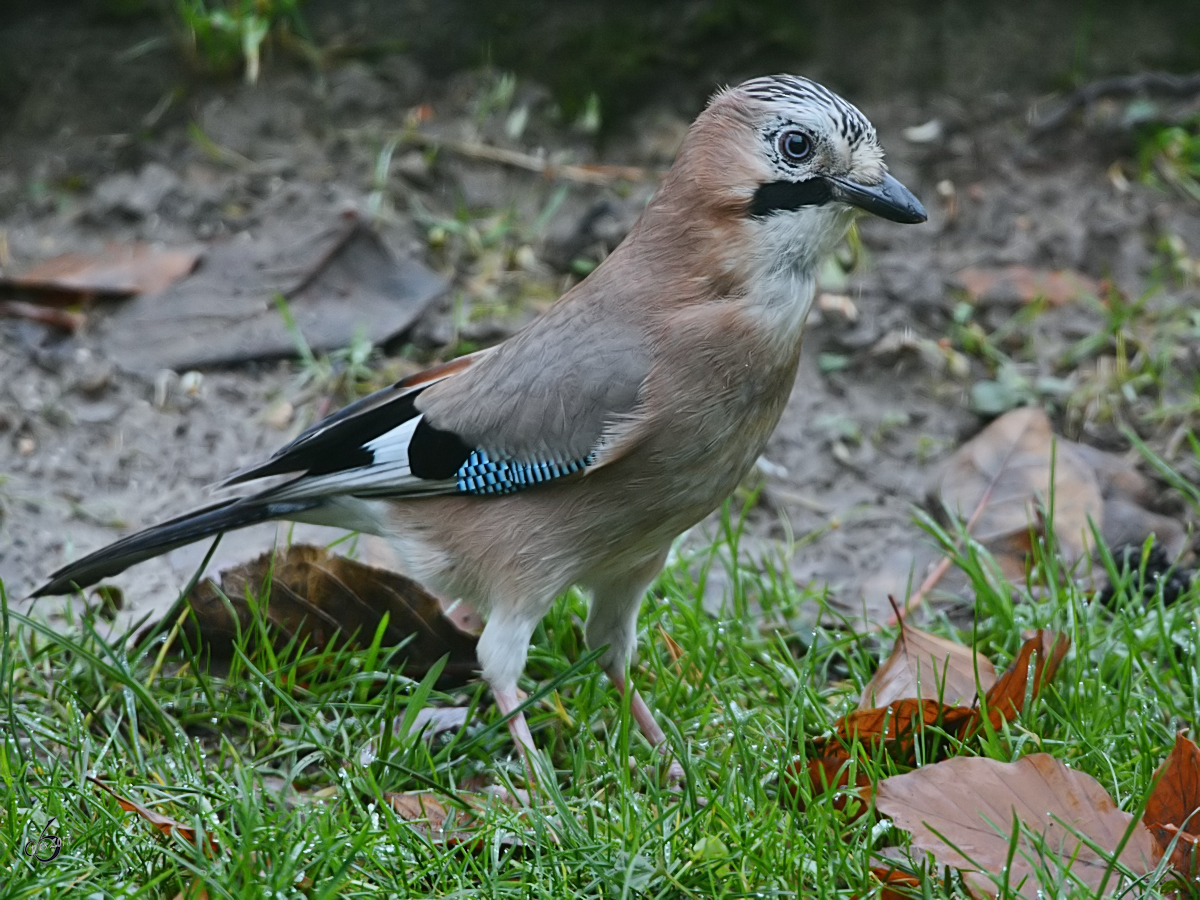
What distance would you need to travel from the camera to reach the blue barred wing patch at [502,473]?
3.42m

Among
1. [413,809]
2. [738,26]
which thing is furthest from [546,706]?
[738,26]

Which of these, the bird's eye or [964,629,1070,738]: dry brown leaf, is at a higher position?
the bird's eye

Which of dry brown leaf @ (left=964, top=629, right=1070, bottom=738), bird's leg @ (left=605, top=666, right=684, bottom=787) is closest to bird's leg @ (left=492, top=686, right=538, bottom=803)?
bird's leg @ (left=605, top=666, right=684, bottom=787)

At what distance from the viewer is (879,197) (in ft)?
10.8

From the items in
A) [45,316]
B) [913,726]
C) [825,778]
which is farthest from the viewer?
[45,316]

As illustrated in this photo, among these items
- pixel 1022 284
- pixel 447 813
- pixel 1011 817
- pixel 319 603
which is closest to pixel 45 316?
pixel 319 603

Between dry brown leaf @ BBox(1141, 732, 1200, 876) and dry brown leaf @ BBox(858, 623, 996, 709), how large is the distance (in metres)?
0.56

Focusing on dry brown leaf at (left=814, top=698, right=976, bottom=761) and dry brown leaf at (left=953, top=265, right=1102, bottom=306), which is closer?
dry brown leaf at (left=814, top=698, right=976, bottom=761)

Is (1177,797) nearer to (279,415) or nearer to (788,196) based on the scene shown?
(788,196)

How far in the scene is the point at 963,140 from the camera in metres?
5.95

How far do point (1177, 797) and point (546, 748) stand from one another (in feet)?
4.76

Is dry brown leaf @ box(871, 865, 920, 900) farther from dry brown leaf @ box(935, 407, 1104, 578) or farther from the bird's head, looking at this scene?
dry brown leaf @ box(935, 407, 1104, 578)

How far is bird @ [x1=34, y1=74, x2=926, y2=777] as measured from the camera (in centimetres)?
332

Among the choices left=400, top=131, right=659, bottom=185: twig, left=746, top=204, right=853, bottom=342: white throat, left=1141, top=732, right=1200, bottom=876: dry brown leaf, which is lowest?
left=1141, top=732, right=1200, bottom=876: dry brown leaf
